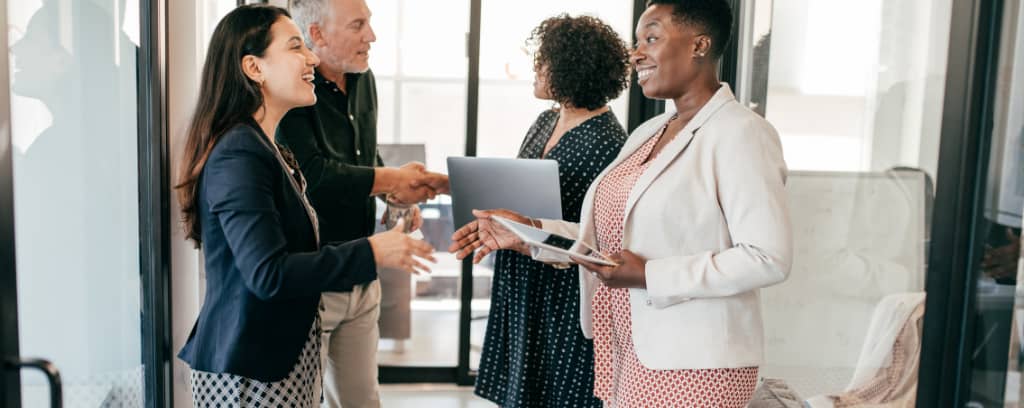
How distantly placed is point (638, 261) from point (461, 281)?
215 centimetres

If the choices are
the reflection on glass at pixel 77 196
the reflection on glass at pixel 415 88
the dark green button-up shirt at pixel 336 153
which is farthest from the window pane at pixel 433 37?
the reflection on glass at pixel 77 196

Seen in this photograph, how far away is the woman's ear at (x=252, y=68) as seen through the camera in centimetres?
153

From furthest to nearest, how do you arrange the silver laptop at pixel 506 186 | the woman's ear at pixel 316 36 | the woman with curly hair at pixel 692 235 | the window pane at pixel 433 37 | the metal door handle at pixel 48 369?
the window pane at pixel 433 37
the woman's ear at pixel 316 36
the silver laptop at pixel 506 186
the woman with curly hair at pixel 692 235
the metal door handle at pixel 48 369

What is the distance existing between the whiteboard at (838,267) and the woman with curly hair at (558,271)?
54cm

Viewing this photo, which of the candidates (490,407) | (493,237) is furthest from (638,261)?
(490,407)

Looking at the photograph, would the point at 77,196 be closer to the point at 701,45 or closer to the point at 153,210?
the point at 153,210

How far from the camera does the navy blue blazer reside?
1.35 meters

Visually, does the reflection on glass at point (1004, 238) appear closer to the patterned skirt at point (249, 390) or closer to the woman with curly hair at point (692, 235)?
the woman with curly hair at point (692, 235)

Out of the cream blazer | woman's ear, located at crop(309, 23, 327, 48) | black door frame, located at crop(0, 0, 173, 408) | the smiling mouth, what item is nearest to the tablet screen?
the cream blazer

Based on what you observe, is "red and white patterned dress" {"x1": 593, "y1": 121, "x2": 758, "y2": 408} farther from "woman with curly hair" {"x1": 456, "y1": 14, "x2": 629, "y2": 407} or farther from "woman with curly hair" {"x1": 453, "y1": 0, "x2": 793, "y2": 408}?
"woman with curly hair" {"x1": 456, "y1": 14, "x2": 629, "y2": 407}

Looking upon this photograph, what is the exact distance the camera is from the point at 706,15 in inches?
60.5

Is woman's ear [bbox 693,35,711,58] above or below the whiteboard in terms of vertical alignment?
above

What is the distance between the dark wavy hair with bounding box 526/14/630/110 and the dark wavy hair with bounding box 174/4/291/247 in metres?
0.83

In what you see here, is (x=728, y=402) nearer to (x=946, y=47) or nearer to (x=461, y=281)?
(x=946, y=47)
